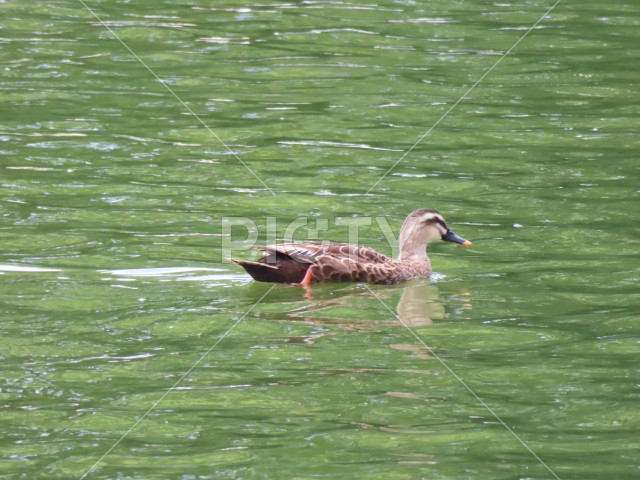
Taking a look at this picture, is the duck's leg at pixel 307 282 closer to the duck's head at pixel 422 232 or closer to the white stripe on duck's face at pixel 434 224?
the duck's head at pixel 422 232

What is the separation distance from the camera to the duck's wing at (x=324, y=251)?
11.5 metres

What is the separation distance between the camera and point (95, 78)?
59.8 feet

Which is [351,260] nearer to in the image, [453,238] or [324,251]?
[324,251]

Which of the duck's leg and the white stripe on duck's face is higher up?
the white stripe on duck's face

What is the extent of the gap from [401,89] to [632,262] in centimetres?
657

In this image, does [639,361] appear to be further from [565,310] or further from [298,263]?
[298,263]

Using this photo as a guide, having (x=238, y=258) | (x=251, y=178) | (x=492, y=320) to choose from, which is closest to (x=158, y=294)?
(x=238, y=258)

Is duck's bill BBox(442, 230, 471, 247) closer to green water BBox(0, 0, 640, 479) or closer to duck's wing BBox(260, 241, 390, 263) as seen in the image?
green water BBox(0, 0, 640, 479)

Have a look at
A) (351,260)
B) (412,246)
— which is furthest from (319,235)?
(351,260)

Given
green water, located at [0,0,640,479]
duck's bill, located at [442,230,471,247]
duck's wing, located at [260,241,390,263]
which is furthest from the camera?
duck's bill, located at [442,230,471,247]

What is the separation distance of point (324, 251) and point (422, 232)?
1093mm

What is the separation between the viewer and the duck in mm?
11562

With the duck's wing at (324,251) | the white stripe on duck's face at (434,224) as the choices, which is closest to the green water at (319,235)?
the duck's wing at (324,251)

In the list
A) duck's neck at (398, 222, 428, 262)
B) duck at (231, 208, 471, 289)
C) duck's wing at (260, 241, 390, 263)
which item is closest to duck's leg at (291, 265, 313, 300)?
duck at (231, 208, 471, 289)
